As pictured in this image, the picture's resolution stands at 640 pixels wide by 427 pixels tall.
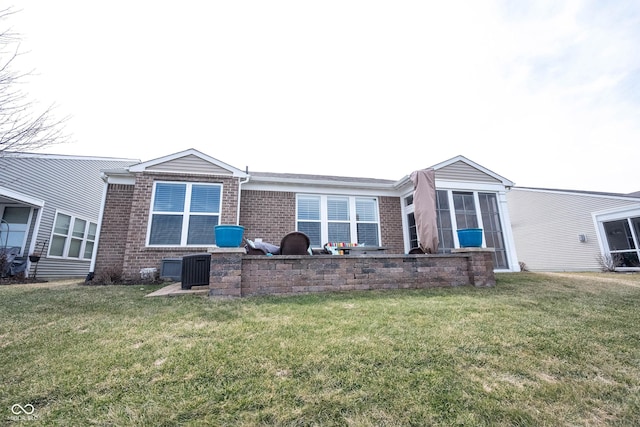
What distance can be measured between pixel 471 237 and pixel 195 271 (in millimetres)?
6159

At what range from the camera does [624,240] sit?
11203 millimetres

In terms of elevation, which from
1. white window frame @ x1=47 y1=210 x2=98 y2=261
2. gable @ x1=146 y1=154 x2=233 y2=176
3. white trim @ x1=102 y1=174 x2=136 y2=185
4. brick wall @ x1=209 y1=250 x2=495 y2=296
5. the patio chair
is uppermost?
gable @ x1=146 y1=154 x2=233 y2=176

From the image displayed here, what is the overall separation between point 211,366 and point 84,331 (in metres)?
1.98

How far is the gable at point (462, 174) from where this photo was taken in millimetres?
8992

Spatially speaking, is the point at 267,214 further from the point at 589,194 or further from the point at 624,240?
the point at 624,240

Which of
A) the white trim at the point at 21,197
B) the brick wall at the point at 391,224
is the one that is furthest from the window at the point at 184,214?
the white trim at the point at 21,197

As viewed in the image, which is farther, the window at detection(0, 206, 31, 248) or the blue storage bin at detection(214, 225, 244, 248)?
the window at detection(0, 206, 31, 248)

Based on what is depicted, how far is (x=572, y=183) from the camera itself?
21578mm

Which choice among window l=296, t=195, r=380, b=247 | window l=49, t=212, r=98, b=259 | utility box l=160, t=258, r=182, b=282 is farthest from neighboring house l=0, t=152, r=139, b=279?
window l=296, t=195, r=380, b=247

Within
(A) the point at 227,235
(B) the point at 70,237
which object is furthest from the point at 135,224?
(B) the point at 70,237

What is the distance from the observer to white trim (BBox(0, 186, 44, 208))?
8.68m

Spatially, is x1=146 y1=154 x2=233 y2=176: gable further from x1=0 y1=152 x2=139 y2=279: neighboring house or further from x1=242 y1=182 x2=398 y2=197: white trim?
x1=0 y1=152 x2=139 y2=279: neighboring house

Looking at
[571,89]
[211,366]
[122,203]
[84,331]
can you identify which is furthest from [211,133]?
[571,89]

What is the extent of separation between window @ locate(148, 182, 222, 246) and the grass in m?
3.87
